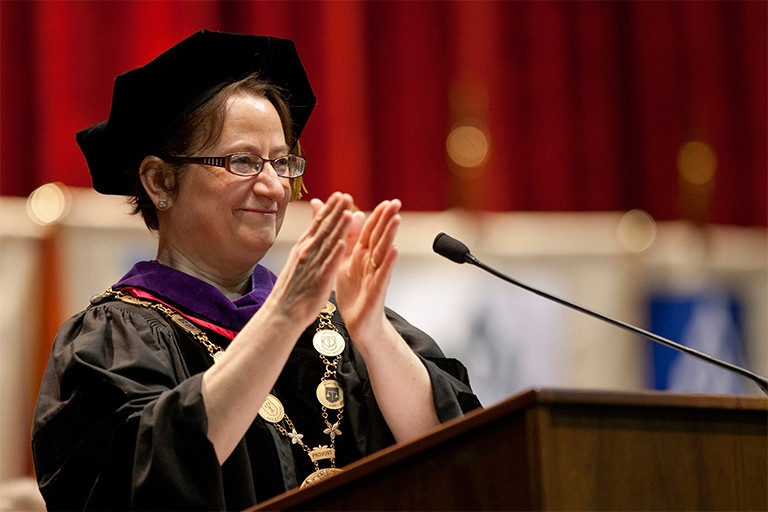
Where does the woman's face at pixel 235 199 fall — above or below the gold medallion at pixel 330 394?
above

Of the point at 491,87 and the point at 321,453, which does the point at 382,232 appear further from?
the point at 491,87

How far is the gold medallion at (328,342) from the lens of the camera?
2254 millimetres

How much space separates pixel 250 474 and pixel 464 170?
3318 millimetres

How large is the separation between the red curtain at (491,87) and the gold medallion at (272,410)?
2.57 meters

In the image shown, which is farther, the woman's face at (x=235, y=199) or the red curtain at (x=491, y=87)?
the red curtain at (x=491, y=87)

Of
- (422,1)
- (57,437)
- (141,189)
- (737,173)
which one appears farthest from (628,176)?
(57,437)

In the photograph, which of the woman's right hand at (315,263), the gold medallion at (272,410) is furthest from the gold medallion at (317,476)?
the woman's right hand at (315,263)

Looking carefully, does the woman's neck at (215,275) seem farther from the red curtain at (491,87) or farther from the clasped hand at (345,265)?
the red curtain at (491,87)

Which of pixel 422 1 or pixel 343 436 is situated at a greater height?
pixel 422 1

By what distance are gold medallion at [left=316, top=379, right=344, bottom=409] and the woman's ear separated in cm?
50

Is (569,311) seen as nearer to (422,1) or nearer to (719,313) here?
(719,313)

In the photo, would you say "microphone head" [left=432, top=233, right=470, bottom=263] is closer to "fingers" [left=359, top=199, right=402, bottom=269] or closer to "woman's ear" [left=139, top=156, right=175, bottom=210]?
"fingers" [left=359, top=199, right=402, bottom=269]

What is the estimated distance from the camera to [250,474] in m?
1.91

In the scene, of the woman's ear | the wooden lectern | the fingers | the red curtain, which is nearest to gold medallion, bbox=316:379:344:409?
the fingers
